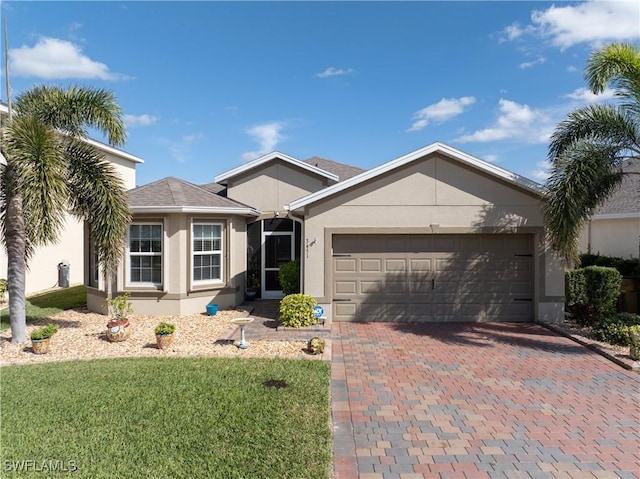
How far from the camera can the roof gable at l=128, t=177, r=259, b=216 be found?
37.8 ft

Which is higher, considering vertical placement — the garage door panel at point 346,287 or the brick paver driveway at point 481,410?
the garage door panel at point 346,287

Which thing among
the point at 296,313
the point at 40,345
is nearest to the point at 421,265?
the point at 296,313

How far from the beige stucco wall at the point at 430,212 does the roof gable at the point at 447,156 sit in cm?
19

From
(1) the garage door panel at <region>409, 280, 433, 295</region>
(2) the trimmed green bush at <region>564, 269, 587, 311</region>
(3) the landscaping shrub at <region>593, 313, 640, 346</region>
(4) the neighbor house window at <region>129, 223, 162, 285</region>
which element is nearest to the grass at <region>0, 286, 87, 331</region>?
(4) the neighbor house window at <region>129, 223, 162, 285</region>

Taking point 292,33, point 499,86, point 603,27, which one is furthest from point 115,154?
point 603,27

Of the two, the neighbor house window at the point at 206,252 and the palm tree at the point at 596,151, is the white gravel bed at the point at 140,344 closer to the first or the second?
the neighbor house window at the point at 206,252

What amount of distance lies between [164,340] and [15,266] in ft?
13.6

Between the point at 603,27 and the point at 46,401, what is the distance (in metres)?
14.1

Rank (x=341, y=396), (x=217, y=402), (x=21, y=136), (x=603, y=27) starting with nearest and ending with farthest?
(x=217, y=402), (x=341, y=396), (x=21, y=136), (x=603, y=27)

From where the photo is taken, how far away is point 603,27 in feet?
31.2

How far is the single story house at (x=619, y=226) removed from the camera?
49.8ft

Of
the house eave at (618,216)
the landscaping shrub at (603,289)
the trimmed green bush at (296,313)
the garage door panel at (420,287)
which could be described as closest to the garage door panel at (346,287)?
the trimmed green bush at (296,313)

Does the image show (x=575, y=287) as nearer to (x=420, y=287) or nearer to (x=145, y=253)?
(x=420, y=287)

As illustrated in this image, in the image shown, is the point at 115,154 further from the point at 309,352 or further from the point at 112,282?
the point at 309,352
